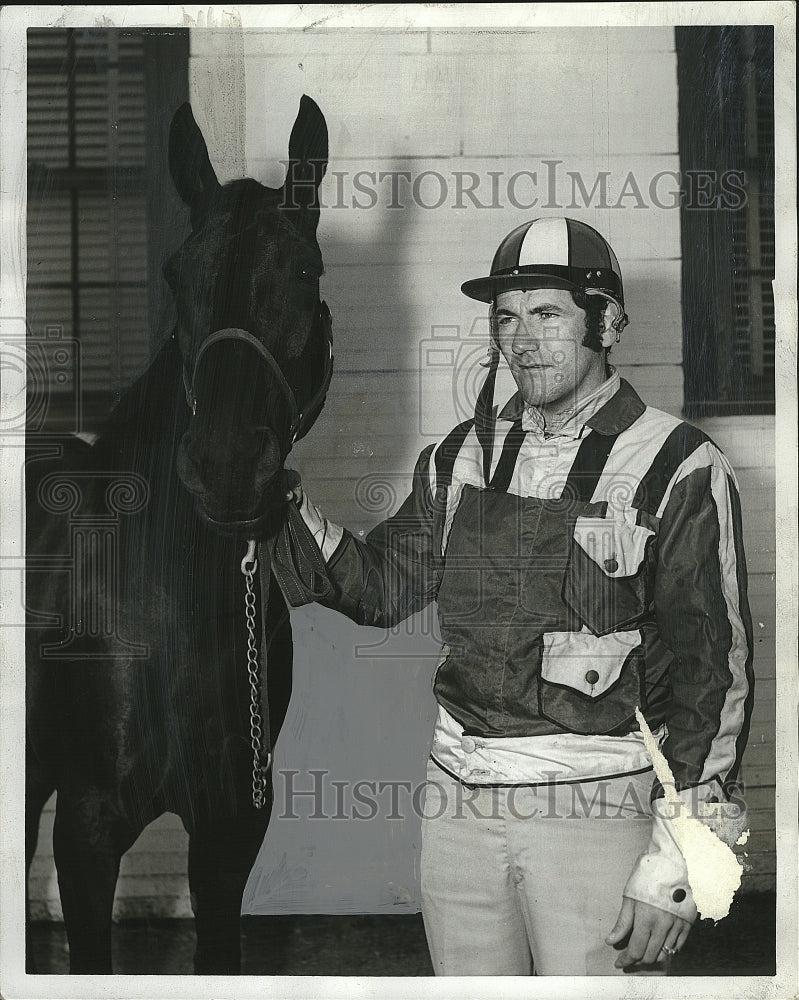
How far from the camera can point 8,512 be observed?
83.4 inches

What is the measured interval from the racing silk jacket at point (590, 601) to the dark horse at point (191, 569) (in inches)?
14.2

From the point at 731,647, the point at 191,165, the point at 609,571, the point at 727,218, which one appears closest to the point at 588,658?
the point at 609,571

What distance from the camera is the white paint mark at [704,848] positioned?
2.00 m

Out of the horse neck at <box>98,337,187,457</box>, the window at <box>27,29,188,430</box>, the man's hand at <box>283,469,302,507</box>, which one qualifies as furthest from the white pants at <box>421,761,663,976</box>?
the window at <box>27,29,188,430</box>

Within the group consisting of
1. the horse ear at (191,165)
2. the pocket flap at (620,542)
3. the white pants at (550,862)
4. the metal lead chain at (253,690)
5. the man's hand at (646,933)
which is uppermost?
the horse ear at (191,165)

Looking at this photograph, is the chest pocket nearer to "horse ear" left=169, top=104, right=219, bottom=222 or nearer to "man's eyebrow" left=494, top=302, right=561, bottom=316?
"man's eyebrow" left=494, top=302, right=561, bottom=316

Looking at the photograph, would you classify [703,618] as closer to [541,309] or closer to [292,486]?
[541,309]

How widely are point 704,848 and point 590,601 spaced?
0.60 meters

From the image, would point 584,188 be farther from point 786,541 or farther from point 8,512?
point 8,512

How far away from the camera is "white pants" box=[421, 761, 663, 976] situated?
2014mm

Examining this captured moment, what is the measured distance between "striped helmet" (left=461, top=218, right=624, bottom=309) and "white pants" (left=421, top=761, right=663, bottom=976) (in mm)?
1084

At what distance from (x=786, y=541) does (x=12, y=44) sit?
2.09 m

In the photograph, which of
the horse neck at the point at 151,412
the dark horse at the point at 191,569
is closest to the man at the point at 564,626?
the dark horse at the point at 191,569

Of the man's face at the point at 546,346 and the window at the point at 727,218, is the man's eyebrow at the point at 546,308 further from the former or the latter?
the window at the point at 727,218
